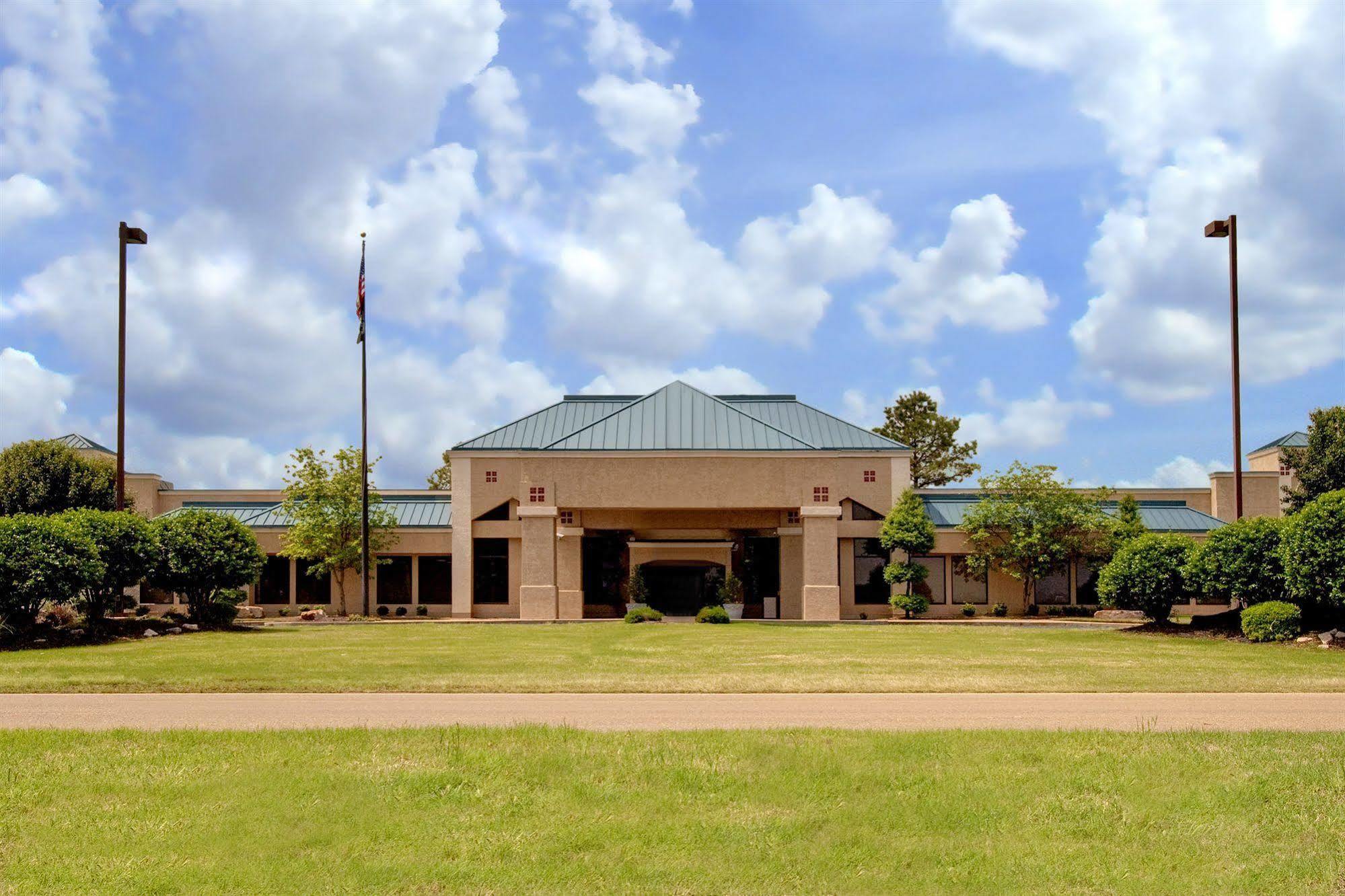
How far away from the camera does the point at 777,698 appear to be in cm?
1585

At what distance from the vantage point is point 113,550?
1202 inches

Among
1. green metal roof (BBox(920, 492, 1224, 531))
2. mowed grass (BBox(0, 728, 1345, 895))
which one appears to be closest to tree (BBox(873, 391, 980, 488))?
green metal roof (BBox(920, 492, 1224, 531))

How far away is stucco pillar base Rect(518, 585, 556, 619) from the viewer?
44.8 metres

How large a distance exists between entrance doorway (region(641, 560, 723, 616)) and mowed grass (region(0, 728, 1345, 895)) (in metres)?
34.5

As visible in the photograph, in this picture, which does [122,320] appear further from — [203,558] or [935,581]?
[935,581]

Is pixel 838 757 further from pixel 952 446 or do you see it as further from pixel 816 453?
pixel 952 446

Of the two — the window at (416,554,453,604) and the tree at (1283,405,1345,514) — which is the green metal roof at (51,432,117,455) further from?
the tree at (1283,405,1345,514)

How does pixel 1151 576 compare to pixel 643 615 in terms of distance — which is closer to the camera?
pixel 1151 576

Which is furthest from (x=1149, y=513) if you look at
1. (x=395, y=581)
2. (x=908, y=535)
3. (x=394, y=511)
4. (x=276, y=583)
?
(x=276, y=583)

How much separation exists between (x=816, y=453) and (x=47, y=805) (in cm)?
3738

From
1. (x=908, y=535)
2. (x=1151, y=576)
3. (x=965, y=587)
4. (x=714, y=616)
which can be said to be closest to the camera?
(x=1151, y=576)

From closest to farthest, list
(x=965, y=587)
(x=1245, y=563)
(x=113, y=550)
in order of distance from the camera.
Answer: (x=1245, y=563)
(x=113, y=550)
(x=965, y=587)

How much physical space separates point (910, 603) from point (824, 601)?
4.13 metres

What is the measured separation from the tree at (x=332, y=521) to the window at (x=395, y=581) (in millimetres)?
1589
